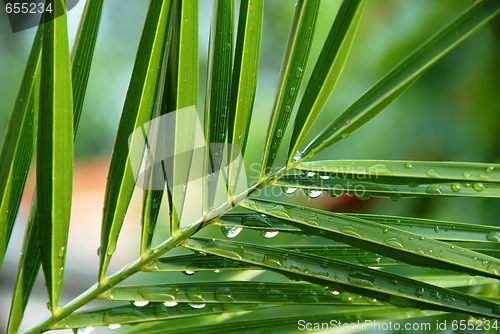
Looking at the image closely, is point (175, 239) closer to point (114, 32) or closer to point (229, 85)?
point (229, 85)

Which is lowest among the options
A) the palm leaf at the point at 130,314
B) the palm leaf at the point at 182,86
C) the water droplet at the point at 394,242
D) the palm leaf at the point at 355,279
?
the palm leaf at the point at 130,314

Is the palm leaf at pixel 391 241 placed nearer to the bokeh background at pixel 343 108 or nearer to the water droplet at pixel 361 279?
the water droplet at pixel 361 279

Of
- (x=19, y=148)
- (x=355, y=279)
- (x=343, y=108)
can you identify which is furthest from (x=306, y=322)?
(x=343, y=108)

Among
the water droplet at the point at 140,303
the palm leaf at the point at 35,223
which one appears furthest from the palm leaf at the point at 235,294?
the palm leaf at the point at 35,223

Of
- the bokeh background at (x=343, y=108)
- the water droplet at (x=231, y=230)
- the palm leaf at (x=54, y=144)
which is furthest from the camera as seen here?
the bokeh background at (x=343, y=108)

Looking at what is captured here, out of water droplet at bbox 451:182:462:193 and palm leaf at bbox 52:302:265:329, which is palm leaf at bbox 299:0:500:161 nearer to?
water droplet at bbox 451:182:462:193

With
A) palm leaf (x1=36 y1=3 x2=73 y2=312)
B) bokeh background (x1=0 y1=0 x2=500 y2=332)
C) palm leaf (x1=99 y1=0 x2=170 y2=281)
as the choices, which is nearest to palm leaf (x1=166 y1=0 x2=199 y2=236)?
palm leaf (x1=99 y1=0 x2=170 y2=281)

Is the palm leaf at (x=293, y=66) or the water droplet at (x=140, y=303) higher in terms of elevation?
the palm leaf at (x=293, y=66)

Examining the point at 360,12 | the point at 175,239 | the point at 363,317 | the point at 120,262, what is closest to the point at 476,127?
the point at 363,317
